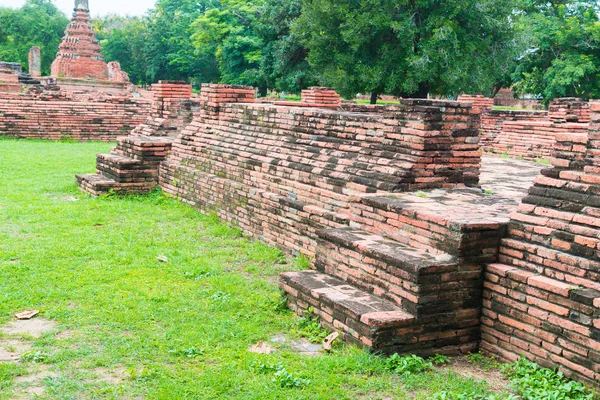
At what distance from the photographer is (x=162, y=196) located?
9023 millimetres

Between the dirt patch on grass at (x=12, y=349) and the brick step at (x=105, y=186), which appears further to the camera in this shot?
the brick step at (x=105, y=186)

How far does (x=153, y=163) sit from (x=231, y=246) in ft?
10.5

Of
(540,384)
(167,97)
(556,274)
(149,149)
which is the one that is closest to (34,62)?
(167,97)

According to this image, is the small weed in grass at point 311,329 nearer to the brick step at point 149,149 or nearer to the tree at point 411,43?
the brick step at point 149,149

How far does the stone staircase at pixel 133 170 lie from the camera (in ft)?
29.9

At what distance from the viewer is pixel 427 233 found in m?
4.35

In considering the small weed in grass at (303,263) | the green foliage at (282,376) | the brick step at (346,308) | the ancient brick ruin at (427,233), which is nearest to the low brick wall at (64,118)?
the ancient brick ruin at (427,233)

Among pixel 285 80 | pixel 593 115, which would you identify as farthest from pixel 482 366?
pixel 285 80

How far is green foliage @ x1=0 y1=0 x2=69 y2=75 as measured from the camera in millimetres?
42531

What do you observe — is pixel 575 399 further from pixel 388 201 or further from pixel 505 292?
pixel 388 201

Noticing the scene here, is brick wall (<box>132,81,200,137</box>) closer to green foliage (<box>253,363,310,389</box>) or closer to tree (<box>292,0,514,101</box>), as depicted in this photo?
green foliage (<box>253,363,310,389</box>)

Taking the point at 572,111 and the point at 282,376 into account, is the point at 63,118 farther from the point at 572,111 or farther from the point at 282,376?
the point at 282,376

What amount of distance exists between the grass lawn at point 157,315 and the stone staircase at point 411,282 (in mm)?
202

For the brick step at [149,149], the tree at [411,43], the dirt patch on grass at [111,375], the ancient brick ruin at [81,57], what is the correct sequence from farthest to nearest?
the ancient brick ruin at [81,57] → the tree at [411,43] → the brick step at [149,149] → the dirt patch on grass at [111,375]
